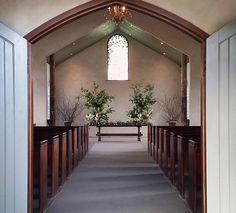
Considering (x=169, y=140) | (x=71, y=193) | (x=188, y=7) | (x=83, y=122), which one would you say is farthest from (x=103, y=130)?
(x=188, y=7)

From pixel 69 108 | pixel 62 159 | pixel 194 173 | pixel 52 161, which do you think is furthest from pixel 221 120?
pixel 69 108

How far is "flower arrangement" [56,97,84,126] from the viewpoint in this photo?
18.3 metres

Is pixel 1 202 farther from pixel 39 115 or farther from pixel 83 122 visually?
pixel 83 122

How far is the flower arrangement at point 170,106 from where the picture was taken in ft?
59.8

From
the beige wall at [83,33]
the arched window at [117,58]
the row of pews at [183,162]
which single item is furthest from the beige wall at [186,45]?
the arched window at [117,58]

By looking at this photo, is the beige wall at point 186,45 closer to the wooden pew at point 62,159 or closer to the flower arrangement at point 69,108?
the flower arrangement at point 69,108

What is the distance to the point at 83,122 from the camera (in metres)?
18.3

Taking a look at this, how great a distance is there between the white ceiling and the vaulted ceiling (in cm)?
1228

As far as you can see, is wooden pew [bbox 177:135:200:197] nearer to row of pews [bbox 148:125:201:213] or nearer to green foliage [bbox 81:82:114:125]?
row of pews [bbox 148:125:201:213]

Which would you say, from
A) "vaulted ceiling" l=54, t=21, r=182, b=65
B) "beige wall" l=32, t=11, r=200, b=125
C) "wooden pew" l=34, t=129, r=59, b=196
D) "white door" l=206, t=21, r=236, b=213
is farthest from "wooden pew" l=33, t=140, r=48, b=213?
"vaulted ceiling" l=54, t=21, r=182, b=65

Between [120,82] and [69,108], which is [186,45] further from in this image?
[69,108]

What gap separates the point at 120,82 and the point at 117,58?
43.0 inches

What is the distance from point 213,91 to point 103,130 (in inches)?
538

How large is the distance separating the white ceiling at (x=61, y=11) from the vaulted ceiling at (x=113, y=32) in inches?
483
